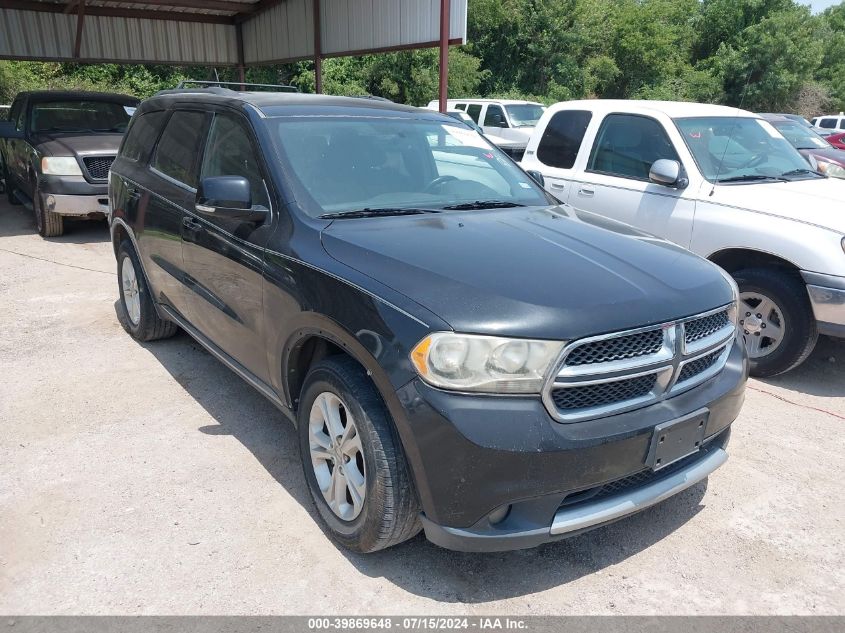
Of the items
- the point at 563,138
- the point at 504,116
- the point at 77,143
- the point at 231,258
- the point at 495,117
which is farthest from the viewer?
the point at 495,117

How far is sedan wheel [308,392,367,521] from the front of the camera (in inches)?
111

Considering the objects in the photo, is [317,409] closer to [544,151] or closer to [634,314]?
[634,314]

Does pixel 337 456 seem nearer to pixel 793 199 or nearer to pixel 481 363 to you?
pixel 481 363

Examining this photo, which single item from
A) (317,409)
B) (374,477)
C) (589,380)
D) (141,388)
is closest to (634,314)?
(589,380)

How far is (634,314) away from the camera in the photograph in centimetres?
258

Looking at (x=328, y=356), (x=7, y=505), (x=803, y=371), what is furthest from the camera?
(x=803, y=371)

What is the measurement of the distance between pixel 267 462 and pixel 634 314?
2113mm

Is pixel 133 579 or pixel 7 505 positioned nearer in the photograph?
pixel 133 579

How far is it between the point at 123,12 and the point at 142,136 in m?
12.7

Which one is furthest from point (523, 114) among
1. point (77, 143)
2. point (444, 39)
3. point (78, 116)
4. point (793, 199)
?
point (793, 199)

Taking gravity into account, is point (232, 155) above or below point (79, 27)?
below

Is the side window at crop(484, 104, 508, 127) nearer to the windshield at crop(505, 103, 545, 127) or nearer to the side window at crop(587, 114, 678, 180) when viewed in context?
→ the windshield at crop(505, 103, 545, 127)

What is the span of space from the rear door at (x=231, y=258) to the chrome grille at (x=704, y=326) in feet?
6.26

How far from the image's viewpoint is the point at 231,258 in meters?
3.57
